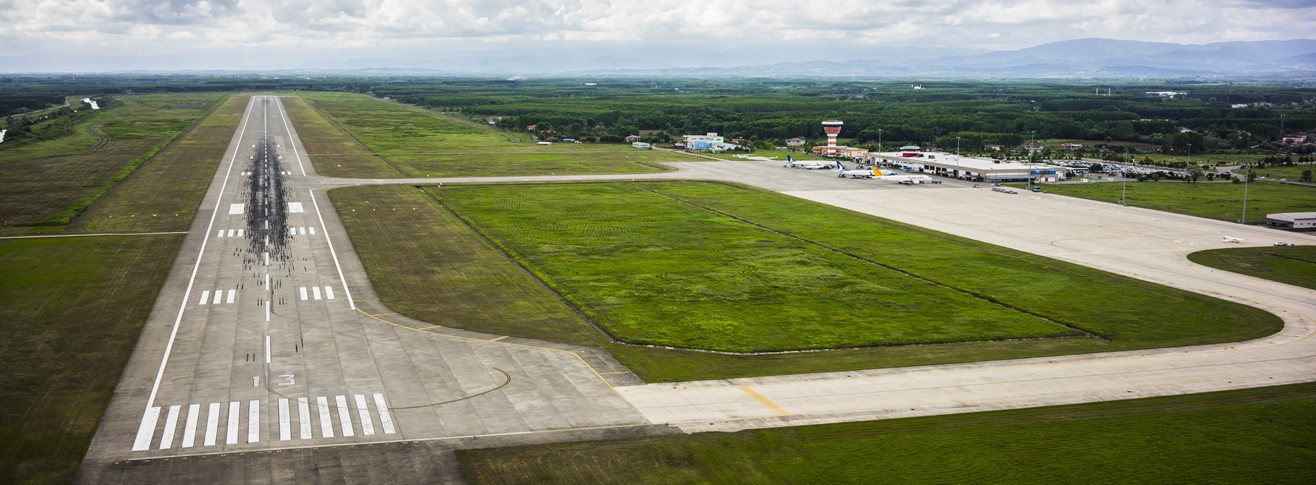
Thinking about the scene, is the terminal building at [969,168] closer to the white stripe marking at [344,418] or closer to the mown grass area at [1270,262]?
the mown grass area at [1270,262]

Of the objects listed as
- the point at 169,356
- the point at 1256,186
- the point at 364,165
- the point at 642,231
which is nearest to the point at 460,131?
the point at 364,165

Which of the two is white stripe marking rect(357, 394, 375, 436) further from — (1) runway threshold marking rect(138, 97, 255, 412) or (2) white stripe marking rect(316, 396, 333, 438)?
(1) runway threshold marking rect(138, 97, 255, 412)

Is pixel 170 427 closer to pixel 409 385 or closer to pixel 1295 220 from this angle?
pixel 409 385

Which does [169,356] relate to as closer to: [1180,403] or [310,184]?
[1180,403]

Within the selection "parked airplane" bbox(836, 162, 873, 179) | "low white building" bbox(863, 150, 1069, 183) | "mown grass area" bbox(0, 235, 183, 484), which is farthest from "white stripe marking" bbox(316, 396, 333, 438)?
"parked airplane" bbox(836, 162, 873, 179)

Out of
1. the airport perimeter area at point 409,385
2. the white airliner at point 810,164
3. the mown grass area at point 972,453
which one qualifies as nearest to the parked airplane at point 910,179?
the white airliner at point 810,164
